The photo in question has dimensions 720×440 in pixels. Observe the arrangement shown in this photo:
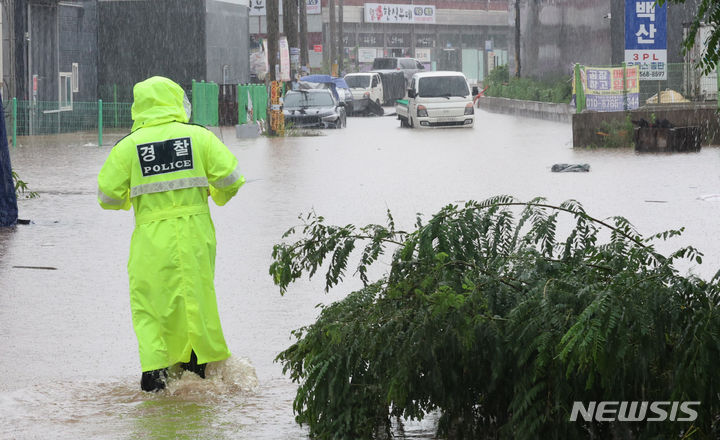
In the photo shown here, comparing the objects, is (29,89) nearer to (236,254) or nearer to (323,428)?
(236,254)

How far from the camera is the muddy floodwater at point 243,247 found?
613 centimetres

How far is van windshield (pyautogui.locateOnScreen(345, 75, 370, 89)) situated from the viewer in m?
54.5

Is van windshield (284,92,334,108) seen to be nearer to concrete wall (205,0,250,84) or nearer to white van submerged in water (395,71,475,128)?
white van submerged in water (395,71,475,128)

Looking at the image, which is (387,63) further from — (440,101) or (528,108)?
(440,101)

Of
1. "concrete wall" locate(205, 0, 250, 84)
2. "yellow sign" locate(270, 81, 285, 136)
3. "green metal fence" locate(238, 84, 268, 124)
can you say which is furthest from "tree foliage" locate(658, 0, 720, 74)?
"concrete wall" locate(205, 0, 250, 84)

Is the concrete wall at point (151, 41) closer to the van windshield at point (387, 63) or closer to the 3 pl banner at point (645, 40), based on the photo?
the 3 pl banner at point (645, 40)

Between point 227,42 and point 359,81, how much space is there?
29.7ft

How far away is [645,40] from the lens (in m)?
30.8

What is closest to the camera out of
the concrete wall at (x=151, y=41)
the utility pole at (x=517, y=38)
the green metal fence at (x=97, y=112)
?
the green metal fence at (x=97, y=112)

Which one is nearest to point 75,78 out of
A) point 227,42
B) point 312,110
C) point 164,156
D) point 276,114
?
point 312,110

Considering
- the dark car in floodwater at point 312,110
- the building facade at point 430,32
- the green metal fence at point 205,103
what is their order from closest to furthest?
the dark car in floodwater at point 312,110, the green metal fence at point 205,103, the building facade at point 430,32

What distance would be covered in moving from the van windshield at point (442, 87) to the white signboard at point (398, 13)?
59006 millimetres

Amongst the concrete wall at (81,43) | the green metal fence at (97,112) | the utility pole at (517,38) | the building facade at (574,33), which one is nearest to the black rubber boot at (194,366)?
the green metal fence at (97,112)

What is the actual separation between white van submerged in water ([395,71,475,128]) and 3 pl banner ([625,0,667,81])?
689 centimetres
